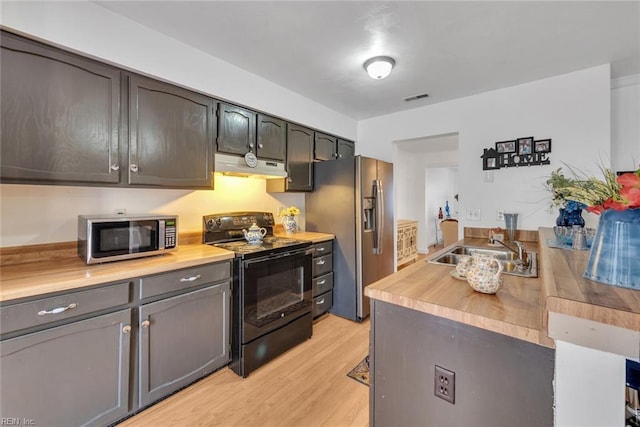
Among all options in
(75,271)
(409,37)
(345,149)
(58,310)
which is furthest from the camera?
(345,149)

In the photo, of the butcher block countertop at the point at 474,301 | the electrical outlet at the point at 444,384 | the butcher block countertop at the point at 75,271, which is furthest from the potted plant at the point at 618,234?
the butcher block countertop at the point at 75,271

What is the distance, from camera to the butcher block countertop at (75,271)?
1208mm

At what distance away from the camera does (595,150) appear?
7.49 ft

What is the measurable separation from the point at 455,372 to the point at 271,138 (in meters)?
2.33

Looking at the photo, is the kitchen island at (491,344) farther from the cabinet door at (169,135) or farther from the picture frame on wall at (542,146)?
the picture frame on wall at (542,146)

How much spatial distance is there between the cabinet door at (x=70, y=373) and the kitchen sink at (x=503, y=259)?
6.27 feet

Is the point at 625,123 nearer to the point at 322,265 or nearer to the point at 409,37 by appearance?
the point at 409,37

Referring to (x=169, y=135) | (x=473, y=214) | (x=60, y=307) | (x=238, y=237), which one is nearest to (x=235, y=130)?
(x=169, y=135)

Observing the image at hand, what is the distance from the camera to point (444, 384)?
0.97 meters

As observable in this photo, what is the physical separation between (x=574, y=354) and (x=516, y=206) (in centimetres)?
244

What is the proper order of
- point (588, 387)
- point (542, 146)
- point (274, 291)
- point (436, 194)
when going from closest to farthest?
point (588, 387)
point (274, 291)
point (542, 146)
point (436, 194)

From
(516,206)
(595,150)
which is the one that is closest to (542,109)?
(595,150)

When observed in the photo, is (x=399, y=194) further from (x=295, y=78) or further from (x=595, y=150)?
(x=295, y=78)

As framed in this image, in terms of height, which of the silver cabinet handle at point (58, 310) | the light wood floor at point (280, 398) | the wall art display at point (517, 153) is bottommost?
the light wood floor at point (280, 398)
